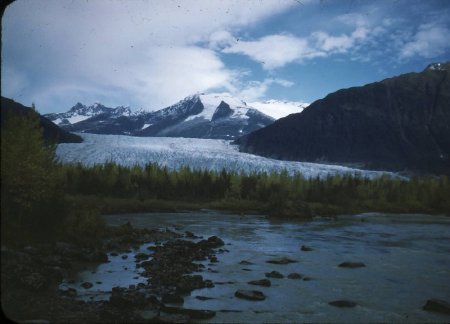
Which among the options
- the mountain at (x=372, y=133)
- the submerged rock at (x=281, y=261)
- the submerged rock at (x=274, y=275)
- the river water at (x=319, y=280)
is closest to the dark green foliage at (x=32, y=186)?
the river water at (x=319, y=280)

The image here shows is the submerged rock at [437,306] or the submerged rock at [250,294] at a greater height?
the submerged rock at [437,306]

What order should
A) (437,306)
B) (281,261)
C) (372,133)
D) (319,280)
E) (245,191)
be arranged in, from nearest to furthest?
(437,306), (319,280), (281,261), (245,191), (372,133)

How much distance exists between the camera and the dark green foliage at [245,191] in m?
57.2

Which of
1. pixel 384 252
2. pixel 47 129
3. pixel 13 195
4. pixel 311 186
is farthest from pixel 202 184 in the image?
pixel 47 129

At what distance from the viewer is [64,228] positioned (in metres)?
19.5

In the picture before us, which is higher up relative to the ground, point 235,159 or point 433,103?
point 433,103

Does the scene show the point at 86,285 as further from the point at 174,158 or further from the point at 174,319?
the point at 174,158

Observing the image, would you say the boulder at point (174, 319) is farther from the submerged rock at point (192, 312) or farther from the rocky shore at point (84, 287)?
the submerged rock at point (192, 312)

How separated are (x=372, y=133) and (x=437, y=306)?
7283 inches

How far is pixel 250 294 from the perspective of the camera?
39.3ft

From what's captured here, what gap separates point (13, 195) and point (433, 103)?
204293mm

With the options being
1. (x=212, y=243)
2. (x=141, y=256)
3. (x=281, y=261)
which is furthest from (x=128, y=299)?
(x=212, y=243)

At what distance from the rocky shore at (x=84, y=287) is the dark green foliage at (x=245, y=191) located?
33.2 meters

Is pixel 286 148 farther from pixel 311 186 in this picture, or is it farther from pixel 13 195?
pixel 13 195
